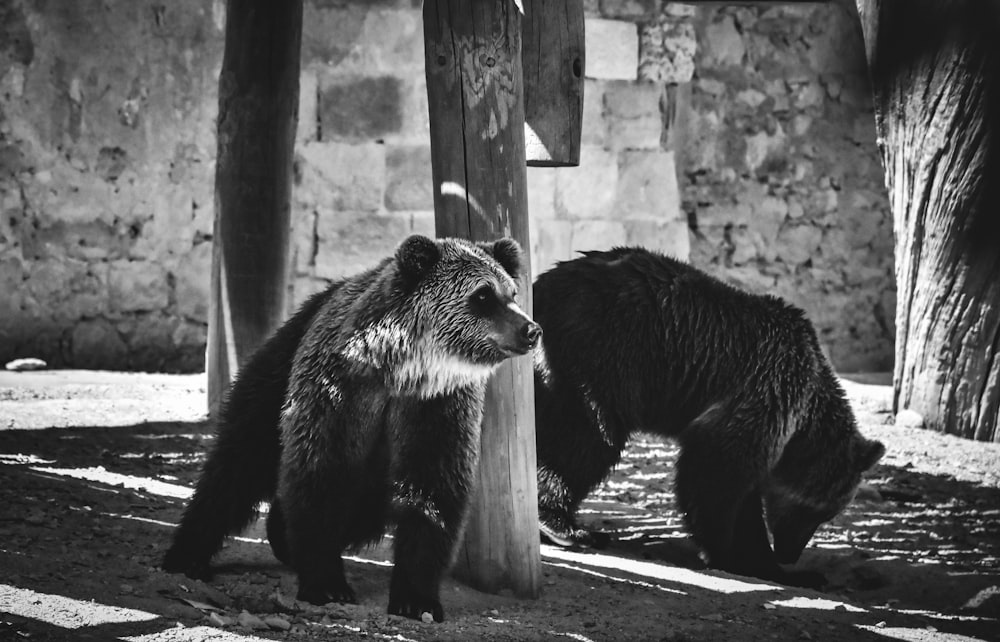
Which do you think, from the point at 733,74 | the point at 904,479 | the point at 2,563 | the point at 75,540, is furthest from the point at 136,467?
the point at 733,74

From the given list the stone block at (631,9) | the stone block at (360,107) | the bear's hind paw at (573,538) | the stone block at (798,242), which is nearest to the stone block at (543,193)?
the stone block at (360,107)

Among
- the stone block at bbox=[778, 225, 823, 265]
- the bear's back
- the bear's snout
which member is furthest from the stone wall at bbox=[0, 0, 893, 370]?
the bear's snout

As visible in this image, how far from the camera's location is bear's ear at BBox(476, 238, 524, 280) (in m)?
3.94

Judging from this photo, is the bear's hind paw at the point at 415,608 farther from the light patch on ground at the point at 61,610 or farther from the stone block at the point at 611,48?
the stone block at the point at 611,48

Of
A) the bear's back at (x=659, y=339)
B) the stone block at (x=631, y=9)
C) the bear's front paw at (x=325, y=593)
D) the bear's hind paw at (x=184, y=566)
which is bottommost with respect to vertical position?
the bear's front paw at (x=325, y=593)

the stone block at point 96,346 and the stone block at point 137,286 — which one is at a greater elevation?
the stone block at point 137,286

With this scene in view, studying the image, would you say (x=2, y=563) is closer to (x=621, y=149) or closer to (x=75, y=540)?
(x=75, y=540)

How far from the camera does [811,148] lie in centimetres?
1097

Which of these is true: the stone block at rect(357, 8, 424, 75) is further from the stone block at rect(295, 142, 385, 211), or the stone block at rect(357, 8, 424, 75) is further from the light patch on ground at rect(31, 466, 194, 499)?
the light patch on ground at rect(31, 466, 194, 499)

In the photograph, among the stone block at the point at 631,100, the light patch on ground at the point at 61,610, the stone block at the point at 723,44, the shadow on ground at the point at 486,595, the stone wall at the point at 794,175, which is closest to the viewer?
the light patch on ground at the point at 61,610

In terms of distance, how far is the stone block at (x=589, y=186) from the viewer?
958cm

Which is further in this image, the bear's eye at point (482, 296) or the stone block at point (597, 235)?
the stone block at point (597, 235)

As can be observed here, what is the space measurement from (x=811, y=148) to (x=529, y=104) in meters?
6.87

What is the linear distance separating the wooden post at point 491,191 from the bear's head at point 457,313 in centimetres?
28
